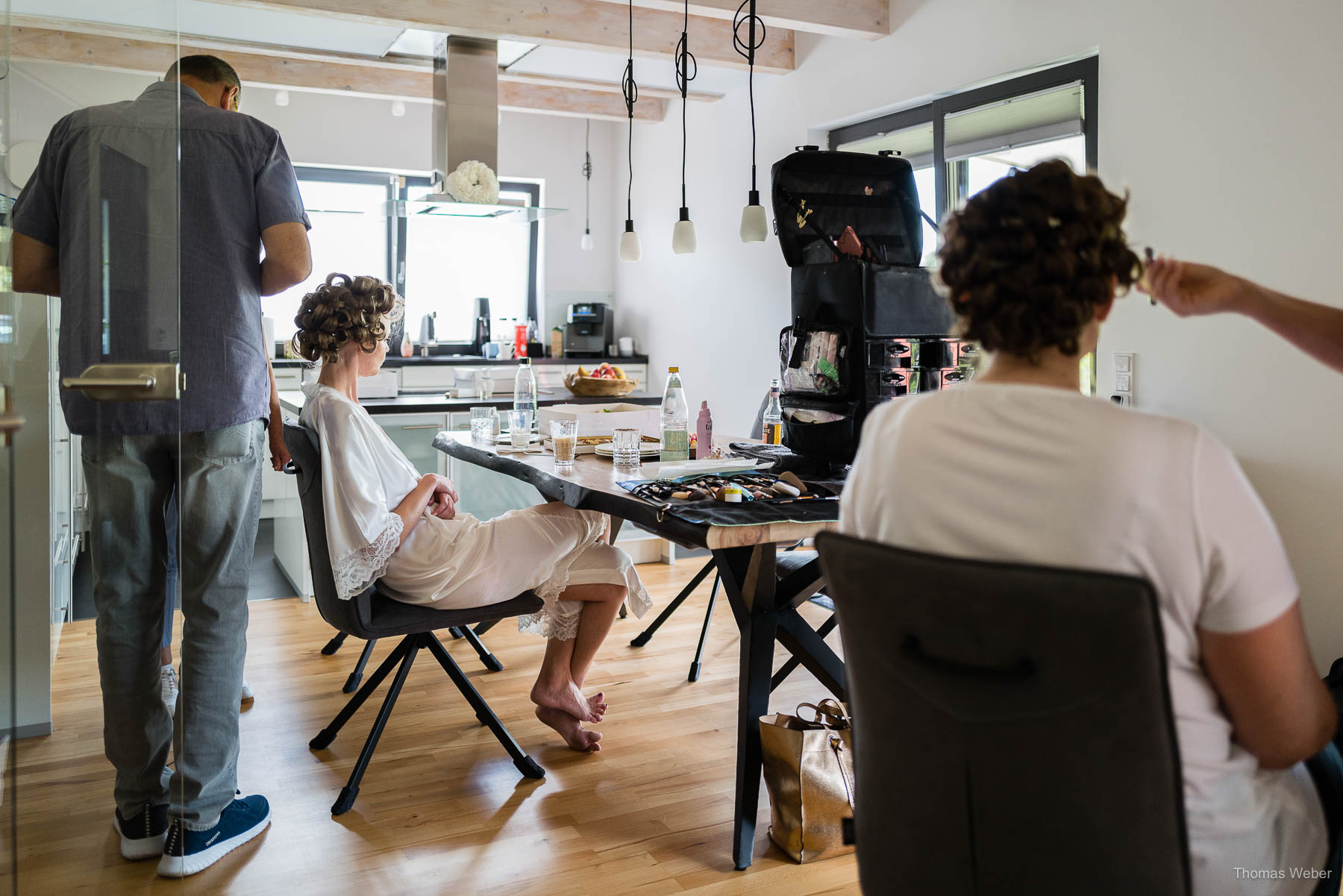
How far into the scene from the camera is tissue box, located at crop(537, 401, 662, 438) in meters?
3.38

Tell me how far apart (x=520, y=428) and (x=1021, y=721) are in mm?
2388

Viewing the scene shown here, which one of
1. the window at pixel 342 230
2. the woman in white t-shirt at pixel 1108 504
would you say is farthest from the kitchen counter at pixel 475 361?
the woman in white t-shirt at pixel 1108 504

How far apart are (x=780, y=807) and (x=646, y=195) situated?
542cm

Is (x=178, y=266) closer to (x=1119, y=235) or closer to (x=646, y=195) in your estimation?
(x=1119, y=235)

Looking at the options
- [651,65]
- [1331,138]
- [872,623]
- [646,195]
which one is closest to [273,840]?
[872,623]

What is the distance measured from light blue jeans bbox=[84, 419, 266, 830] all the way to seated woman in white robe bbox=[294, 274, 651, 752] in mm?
217

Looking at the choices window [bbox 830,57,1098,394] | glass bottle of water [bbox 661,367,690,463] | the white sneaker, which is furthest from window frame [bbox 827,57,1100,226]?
the white sneaker

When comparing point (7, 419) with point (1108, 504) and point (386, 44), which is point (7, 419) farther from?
point (386, 44)

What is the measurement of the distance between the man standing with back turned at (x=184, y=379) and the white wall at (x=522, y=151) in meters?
3.85

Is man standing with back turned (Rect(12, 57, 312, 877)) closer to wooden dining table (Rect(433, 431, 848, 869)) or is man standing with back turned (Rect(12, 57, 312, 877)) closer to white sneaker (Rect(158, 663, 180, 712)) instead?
white sneaker (Rect(158, 663, 180, 712))

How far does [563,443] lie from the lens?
9.21 ft

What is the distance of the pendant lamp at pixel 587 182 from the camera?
7.25 m

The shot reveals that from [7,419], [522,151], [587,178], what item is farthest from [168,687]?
[587,178]

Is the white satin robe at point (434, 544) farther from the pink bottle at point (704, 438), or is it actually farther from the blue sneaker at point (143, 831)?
the blue sneaker at point (143, 831)
